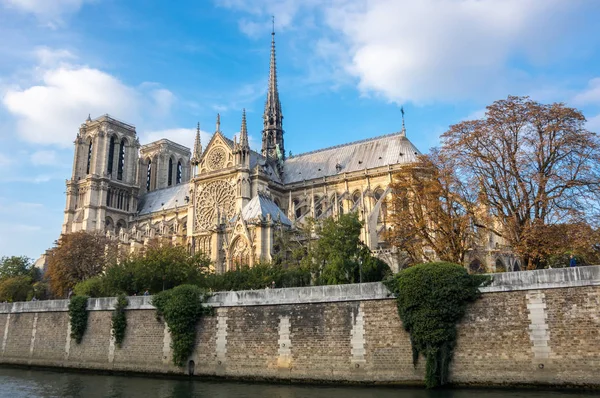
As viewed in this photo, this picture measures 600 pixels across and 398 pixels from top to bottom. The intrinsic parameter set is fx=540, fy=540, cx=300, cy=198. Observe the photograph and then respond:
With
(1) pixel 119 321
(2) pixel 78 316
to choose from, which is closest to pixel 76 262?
(2) pixel 78 316

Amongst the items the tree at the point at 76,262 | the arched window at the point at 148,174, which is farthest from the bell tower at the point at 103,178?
the tree at the point at 76,262

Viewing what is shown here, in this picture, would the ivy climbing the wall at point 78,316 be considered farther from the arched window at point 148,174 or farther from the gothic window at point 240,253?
the arched window at point 148,174

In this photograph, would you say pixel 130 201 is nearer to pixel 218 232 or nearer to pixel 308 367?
pixel 218 232

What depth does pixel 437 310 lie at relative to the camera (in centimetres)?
1812

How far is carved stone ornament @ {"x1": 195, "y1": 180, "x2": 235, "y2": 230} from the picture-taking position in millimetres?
53250

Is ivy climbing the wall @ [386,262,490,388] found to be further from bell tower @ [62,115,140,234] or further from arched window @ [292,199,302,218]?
bell tower @ [62,115,140,234]

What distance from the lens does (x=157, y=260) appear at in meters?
31.6

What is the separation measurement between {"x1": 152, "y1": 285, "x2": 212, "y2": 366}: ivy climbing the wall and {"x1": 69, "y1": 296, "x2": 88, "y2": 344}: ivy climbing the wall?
240 inches

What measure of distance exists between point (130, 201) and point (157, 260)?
47658mm

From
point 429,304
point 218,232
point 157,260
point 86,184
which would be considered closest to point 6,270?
point 86,184

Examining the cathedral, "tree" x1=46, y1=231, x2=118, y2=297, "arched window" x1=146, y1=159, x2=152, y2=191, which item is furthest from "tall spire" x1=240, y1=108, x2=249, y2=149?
"arched window" x1=146, y1=159, x2=152, y2=191

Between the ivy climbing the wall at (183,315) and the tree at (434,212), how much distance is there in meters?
10.1

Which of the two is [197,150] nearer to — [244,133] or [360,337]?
[244,133]

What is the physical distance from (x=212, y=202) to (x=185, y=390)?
3641cm
